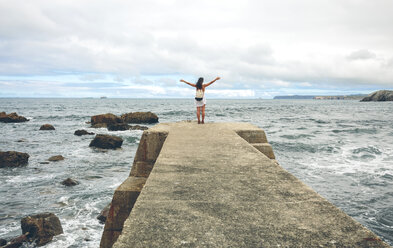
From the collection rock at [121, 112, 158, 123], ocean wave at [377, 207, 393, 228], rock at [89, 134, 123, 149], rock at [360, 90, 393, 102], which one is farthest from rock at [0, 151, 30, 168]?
rock at [360, 90, 393, 102]

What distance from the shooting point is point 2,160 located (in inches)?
481

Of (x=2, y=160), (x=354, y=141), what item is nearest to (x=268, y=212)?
(x=2, y=160)

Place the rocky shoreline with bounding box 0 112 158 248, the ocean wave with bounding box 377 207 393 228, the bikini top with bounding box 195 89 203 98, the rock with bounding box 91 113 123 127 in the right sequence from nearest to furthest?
1. the rocky shoreline with bounding box 0 112 158 248
2. the ocean wave with bounding box 377 207 393 228
3. the bikini top with bounding box 195 89 203 98
4. the rock with bounding box 91 113 123 127

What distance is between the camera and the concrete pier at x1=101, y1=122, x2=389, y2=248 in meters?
1.87

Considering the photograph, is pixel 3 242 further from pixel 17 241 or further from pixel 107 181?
pixel 107 181

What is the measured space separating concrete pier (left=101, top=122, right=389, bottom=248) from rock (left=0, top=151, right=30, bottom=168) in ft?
35.2

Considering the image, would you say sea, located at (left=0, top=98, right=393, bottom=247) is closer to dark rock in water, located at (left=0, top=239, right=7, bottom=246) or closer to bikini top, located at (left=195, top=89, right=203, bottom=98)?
dark rock in water, located at (left=0, top=239, right=7, bottom=246)

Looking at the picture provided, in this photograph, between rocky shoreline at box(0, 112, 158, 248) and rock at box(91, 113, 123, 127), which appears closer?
rocky shoreline at box(0, 112, 158, 248)

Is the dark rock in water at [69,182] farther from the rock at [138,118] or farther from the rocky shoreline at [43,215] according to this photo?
the rock at [138,118]

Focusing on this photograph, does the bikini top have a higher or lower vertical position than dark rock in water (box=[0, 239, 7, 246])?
higher

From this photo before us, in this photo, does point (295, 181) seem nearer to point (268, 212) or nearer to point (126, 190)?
point (268, 212)

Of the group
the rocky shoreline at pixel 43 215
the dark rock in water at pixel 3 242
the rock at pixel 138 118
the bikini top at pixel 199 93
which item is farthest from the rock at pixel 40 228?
the rock at pixel 138 118

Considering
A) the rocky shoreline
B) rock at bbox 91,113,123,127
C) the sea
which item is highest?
rock at bbox 91,113,123,127

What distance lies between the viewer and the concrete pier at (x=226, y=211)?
187 centimetres
